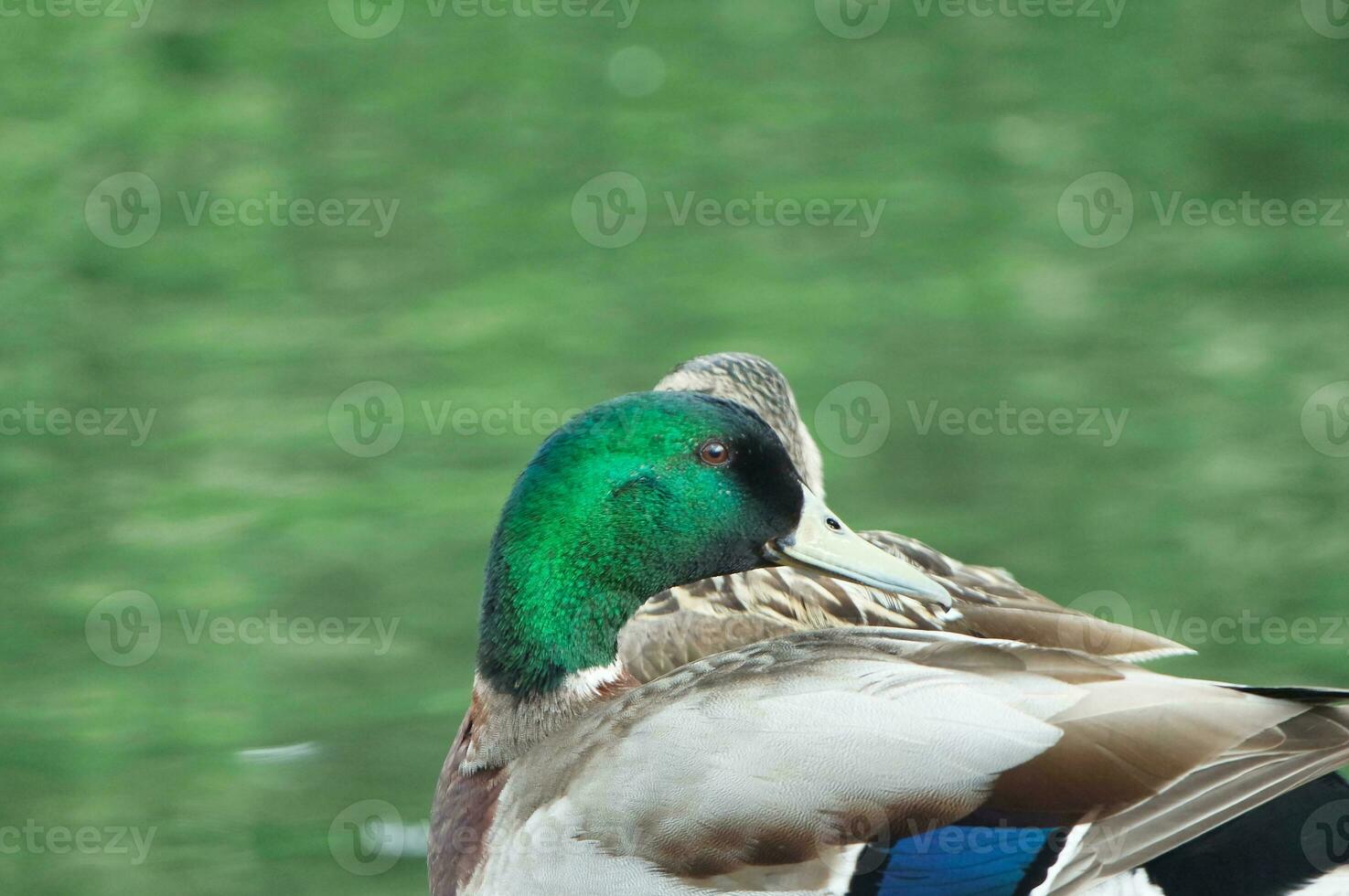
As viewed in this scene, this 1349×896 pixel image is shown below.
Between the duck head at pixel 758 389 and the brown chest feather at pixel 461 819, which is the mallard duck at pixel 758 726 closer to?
the brown chest feather at pixel 461 819

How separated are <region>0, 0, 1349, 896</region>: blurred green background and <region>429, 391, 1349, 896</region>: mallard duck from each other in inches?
35.0

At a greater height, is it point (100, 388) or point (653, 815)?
point (100, 388)

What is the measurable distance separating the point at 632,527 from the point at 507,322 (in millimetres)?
2856

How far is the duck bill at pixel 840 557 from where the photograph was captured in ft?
9.75

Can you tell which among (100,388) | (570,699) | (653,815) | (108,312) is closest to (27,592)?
(100,388)

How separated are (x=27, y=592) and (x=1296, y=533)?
10.2ft

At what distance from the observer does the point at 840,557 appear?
3.00 meters

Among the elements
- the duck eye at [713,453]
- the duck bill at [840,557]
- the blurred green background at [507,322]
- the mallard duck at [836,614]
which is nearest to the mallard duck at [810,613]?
the mallard duck at [836,614]

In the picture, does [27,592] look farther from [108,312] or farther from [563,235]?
[563,235]

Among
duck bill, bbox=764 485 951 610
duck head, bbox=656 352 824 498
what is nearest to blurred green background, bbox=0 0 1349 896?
duck head, bbox=656 352 824 498

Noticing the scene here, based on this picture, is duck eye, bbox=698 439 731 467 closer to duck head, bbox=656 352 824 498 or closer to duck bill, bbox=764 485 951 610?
duck bill, bbox=764 485 951 610

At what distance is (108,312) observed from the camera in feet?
19.4

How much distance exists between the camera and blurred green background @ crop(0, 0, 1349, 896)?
4227 mm

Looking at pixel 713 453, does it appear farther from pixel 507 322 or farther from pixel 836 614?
pixel 507 322
